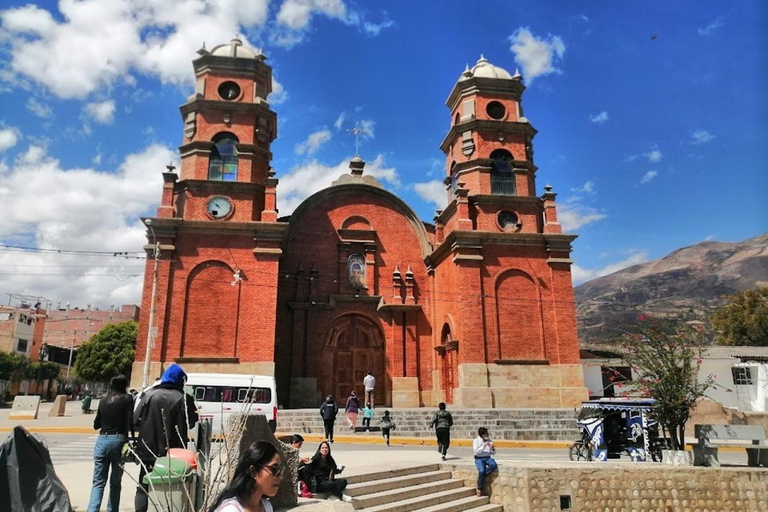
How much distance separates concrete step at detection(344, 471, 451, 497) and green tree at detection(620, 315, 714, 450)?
5.27 meters

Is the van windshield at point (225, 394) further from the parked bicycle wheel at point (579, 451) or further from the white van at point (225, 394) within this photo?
the parked bicycle wheel at point (579, 451)

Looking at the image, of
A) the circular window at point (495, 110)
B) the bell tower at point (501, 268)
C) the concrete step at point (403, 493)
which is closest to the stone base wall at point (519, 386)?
the bell tower at point (501, 268)

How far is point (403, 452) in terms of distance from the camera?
14891 mm

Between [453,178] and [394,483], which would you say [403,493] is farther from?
[453,178]

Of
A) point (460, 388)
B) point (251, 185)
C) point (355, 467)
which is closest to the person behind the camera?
point (355, 467)

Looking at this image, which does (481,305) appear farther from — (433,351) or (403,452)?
(403,452)

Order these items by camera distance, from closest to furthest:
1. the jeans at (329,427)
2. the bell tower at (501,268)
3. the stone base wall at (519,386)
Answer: the jeans at (329,427) < the stone base wall at (519,386) < the bell tower at (501,268)

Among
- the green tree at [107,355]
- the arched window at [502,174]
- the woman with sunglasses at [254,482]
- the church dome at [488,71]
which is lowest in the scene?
the woman with sunglasses at [254,482]

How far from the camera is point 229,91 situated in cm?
2578

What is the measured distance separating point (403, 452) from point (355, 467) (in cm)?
384

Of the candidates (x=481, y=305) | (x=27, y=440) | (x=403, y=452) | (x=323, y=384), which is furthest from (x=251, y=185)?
(x=27, y=440)

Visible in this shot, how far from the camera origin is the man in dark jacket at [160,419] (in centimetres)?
561

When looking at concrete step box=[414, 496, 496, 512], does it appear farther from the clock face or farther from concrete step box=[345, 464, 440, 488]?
the clock face

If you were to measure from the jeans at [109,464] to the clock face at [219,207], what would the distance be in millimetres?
18478
